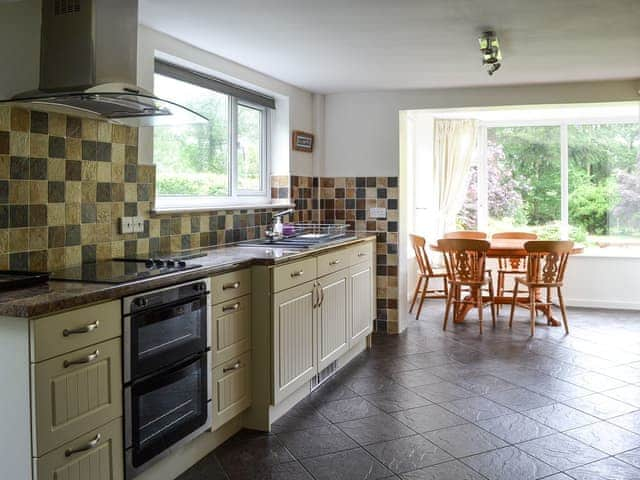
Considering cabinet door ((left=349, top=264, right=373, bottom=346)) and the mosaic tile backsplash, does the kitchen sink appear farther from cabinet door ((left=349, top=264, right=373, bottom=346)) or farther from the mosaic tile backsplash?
cabinet door ((left=349, top=264, right=373, bottom=346))

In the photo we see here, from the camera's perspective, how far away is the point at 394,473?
278 cm

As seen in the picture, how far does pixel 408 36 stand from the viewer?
3.60 metres

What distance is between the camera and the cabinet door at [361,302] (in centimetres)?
456

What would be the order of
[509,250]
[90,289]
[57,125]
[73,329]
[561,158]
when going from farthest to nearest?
1. [561,158]
2. [509,250]
3. [57,125]
4. [90,289]
5. [73,329]

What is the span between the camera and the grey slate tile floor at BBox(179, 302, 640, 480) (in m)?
2.83

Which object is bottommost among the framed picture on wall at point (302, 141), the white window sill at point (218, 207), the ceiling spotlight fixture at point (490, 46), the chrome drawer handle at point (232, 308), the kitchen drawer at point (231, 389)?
the kitchen drawer at point (231, 389)

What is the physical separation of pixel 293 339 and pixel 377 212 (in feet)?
7.56

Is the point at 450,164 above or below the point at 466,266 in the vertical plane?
above

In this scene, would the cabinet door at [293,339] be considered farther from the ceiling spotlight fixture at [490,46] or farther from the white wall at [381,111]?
the white wall at [381,111]

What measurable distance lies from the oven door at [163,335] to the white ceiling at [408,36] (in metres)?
1.41

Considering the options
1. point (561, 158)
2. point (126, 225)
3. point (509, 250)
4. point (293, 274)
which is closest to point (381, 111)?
point (509, 250)

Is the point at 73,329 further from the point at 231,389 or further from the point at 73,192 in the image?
the point at 231,389

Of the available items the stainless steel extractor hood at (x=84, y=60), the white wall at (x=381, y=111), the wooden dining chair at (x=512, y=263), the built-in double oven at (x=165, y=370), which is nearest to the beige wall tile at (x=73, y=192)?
the stainless steel extractor hood at (x=84, y=60)

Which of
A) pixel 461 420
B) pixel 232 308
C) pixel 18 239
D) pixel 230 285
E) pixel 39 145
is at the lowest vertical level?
pixel 461 420
